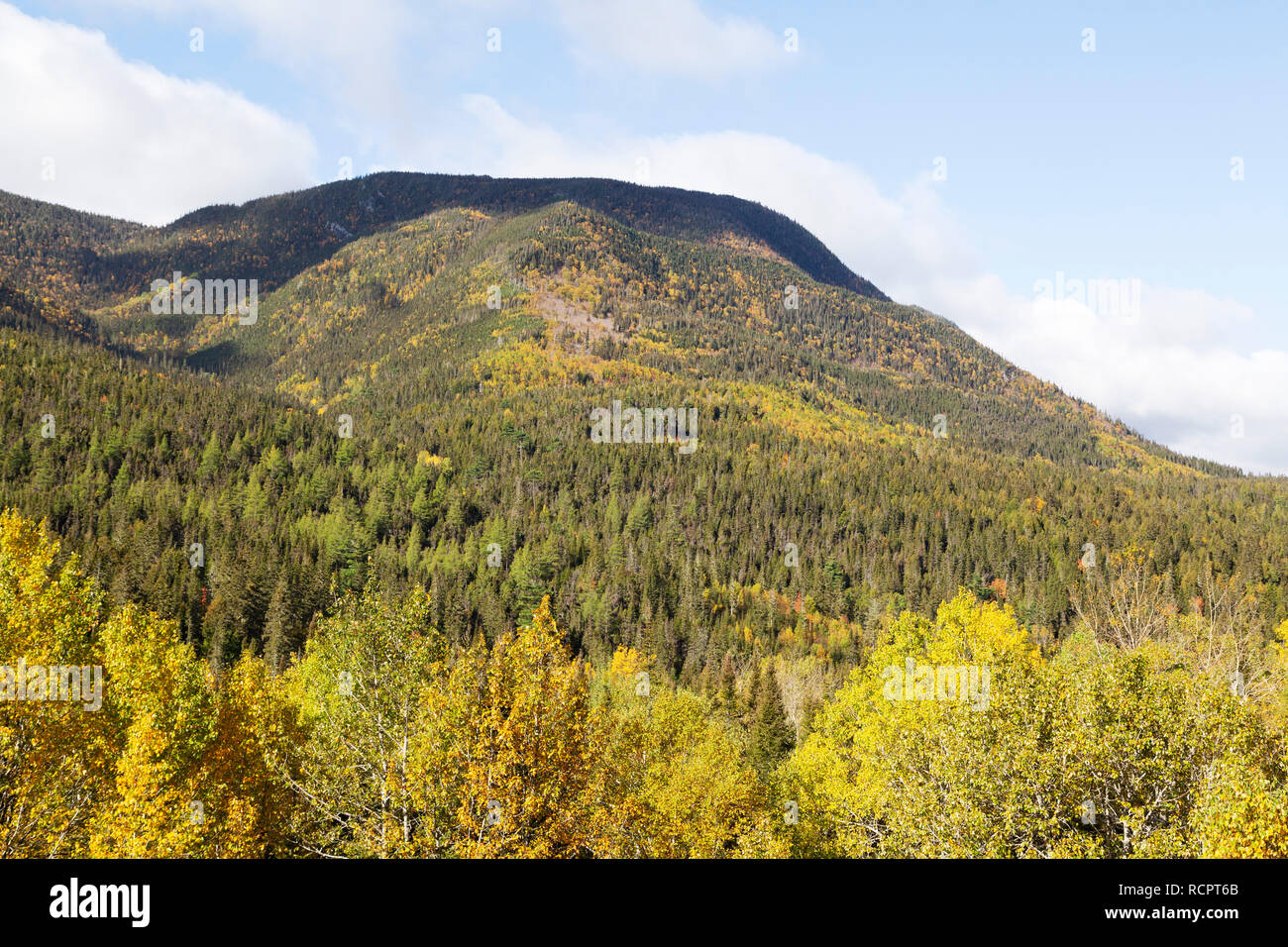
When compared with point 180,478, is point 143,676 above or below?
below

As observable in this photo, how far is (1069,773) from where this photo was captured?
924 inches

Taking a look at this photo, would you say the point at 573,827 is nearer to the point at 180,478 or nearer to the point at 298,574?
the point at 298,574

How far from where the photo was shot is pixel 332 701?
2777 cm

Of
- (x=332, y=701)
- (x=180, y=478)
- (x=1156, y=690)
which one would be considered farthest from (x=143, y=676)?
(x=180, y=478)

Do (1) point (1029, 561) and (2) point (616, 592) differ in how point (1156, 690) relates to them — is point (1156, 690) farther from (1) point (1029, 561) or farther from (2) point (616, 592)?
(1) point (1029, 561)

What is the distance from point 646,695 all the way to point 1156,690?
6314 centimetres

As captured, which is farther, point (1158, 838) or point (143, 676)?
point (143, 676)
